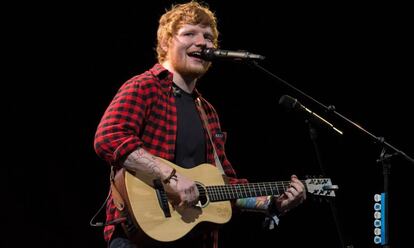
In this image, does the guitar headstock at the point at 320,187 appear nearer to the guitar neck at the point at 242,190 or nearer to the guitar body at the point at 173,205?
the guitar neck at the point at 242,190

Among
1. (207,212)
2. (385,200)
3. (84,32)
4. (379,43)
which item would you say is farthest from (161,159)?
(379,43)

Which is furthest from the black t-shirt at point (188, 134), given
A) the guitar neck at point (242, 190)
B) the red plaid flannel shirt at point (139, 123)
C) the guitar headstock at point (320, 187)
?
the guitar headstock at point (320, 187)

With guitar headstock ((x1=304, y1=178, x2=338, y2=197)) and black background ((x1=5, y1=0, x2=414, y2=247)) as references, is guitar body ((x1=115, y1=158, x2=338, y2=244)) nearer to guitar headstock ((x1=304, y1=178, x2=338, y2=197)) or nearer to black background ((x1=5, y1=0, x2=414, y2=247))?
guitar headstock ((x1=304, y1=178, x2=338, y2=197))

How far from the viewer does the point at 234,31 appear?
5.53 meters

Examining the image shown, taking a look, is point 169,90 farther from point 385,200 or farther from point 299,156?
point 299,156

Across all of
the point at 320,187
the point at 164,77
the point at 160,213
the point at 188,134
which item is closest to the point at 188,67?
the point at 164,77

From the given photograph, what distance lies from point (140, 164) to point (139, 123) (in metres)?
0.24

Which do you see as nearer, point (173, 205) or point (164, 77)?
point (173, 205)

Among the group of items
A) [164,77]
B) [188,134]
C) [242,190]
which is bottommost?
[242,190]

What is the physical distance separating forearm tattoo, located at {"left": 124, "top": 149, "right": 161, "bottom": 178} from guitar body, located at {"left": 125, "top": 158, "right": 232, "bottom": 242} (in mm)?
43

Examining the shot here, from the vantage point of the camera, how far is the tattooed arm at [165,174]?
8.87 ft

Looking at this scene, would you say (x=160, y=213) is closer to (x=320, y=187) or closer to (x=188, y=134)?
(x=188, y=134)

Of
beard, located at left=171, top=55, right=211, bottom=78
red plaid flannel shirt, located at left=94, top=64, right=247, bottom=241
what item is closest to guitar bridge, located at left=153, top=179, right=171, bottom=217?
red plaid flannel shirt, located at left=94, top=64, right=247, bottom=241

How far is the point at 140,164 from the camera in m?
2.70
